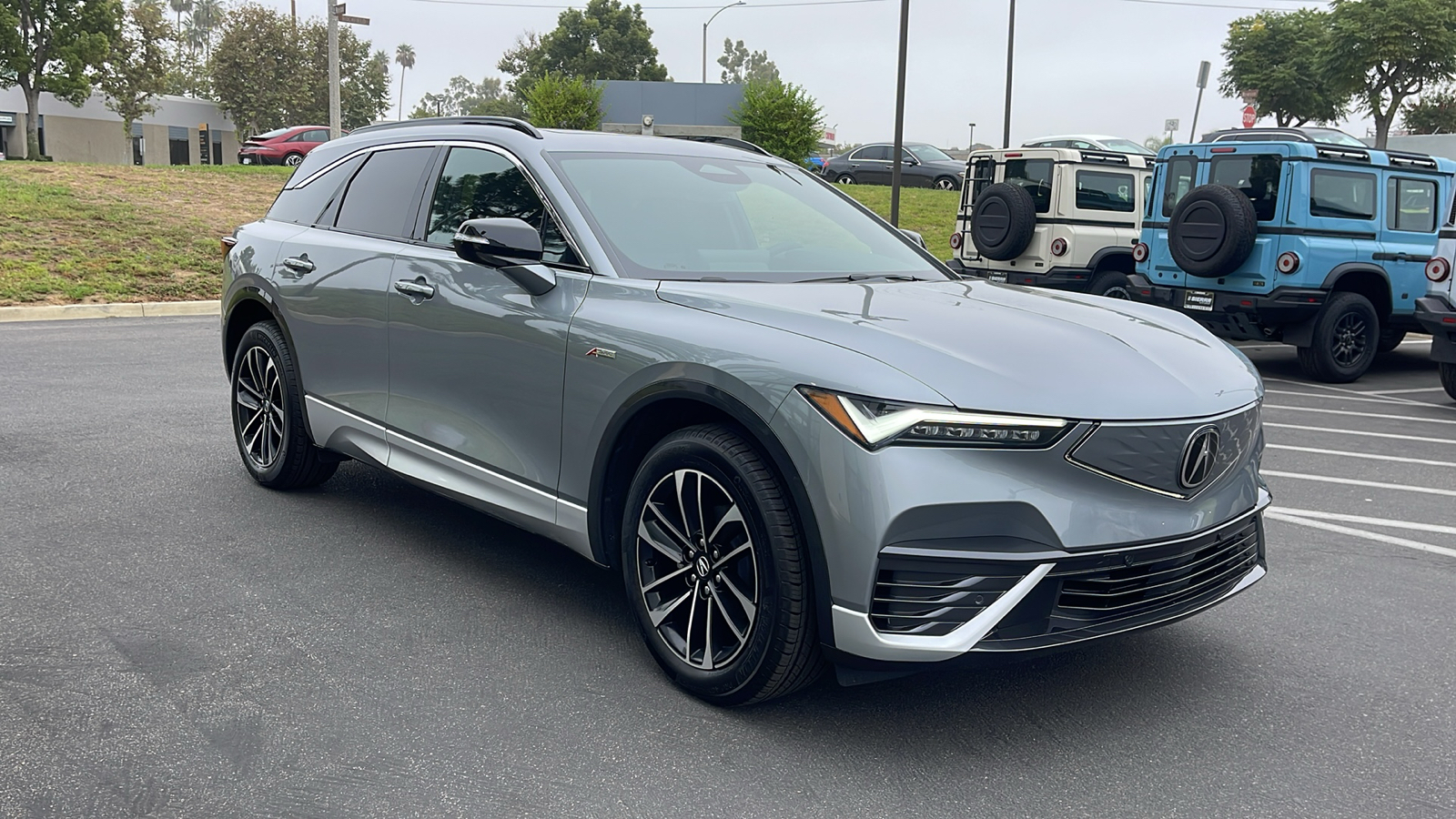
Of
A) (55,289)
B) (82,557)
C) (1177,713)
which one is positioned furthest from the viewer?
(55,289)

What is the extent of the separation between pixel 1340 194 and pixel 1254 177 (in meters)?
0.81

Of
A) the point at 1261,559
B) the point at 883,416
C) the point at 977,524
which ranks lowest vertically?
the point at 1261,559

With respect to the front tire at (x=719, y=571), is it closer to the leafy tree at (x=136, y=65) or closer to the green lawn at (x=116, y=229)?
the green lawn at (x=116, y=229)

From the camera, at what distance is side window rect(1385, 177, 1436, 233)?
460 inches

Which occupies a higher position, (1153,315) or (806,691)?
(1153,315)

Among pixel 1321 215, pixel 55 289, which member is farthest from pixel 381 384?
pixel 55 289

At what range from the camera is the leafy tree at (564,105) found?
119ft

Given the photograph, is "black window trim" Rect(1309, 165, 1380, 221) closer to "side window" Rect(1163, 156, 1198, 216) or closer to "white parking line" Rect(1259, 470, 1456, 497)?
"side window" Rect(1163, 156, 1198, 216)

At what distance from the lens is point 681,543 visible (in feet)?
11.7

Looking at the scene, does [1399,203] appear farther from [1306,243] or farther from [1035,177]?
[1035,177]

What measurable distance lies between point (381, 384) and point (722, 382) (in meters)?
2.04

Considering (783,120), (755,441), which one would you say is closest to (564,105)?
(783,120)

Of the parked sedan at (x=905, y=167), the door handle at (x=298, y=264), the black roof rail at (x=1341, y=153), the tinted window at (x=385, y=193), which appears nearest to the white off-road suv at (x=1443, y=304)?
the black roof rail at (x=1341, y=153)

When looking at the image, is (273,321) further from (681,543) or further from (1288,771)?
(1288,771)
